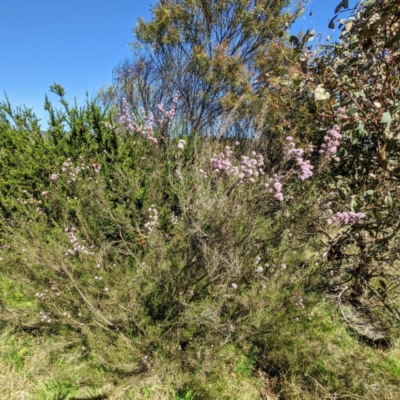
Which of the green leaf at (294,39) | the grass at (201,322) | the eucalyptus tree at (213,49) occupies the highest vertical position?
the eucalyptus tree at (213,49)

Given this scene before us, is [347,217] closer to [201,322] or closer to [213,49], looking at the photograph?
[201,322]

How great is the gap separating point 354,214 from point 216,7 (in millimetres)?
7986

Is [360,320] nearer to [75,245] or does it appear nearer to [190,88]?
[75,245]

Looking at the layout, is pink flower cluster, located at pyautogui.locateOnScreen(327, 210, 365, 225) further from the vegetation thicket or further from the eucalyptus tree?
the eucalyptus tree

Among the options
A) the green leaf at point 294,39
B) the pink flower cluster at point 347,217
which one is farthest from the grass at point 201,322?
the green leaf at point 294,39

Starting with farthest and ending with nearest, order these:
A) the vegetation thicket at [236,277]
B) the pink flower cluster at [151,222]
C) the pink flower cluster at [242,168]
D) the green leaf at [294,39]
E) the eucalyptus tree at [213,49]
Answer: the eucalyptus tree at [213,49] < the pink flower cluster at [151,222] < the pink flower cluster at [242,168] < the vegetation thicket at [236,277] < the green leaf at [294,39]

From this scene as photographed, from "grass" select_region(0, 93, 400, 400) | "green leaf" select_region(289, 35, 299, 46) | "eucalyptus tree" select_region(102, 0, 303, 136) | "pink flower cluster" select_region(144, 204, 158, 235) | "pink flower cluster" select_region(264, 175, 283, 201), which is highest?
"eucalyptus tree" select_region(102, 0, 303, 136)

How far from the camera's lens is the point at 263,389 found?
2.17 metres

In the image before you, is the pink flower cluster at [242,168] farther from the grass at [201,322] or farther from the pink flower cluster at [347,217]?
the pink flower cluster at [347,217]

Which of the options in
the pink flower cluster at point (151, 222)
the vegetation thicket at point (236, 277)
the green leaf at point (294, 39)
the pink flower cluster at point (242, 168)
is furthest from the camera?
the pink flower cluster at point (151, 222)

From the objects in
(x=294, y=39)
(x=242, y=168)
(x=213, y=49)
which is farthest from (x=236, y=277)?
(x=213, y=49)

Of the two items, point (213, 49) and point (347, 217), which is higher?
point (213, 49)

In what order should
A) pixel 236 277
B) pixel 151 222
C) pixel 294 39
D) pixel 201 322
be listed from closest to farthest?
pixel 294 39, pixel 201 322, pixel 236 277, pixel 151 222

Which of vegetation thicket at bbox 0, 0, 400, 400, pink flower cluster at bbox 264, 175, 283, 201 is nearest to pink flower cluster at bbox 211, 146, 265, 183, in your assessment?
vegetation thicket at bbox 0, 0, 400, 400
